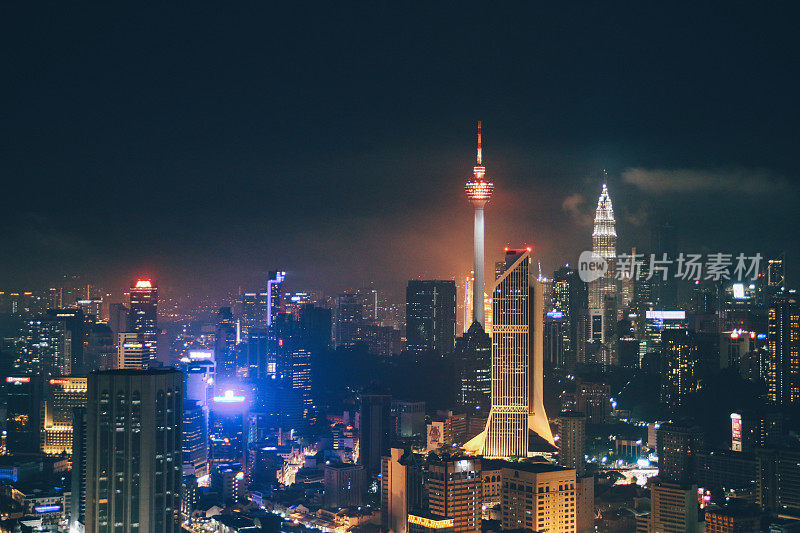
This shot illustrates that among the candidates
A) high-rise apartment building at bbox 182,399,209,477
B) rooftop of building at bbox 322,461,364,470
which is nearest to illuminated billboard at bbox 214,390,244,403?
high-rise apartment building at bbox 182,399,209,477

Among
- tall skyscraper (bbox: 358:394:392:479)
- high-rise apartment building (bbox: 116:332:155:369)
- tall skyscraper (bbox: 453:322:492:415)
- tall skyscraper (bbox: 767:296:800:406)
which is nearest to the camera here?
tall skyscraper (bbox: 767:296:800:406)

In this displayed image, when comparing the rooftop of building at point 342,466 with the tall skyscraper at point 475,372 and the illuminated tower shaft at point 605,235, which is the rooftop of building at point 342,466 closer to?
the tall skyscraper at point 475,372

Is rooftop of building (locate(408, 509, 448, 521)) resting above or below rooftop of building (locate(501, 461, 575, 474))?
below

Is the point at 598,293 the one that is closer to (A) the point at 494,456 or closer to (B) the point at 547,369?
(B) the point at 547,369

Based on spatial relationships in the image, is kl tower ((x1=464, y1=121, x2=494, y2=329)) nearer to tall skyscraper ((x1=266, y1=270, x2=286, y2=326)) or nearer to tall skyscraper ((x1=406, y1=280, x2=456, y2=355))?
tall skyscraper ((x1=406, y1=280, x2=456, y2=355))

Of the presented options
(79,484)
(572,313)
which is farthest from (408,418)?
(79,484)

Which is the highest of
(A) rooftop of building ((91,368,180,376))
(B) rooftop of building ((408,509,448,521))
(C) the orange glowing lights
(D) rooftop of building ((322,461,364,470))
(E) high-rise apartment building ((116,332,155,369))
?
(C) the orange glowing lights

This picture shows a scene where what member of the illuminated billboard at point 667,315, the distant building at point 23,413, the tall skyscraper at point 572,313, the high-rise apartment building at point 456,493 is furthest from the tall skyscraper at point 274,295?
the illuminated billboard at point 667,315
